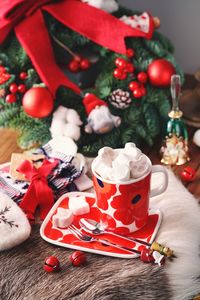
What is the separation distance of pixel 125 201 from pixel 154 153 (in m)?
0.39

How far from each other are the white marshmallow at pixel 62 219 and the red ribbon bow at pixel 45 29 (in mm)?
368

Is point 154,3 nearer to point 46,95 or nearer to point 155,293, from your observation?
point 46,95

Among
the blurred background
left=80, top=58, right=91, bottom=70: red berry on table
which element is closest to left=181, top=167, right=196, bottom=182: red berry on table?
left=80, top=58, right=91, bottom=70: red berry on table

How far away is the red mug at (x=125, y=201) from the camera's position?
2.60ft

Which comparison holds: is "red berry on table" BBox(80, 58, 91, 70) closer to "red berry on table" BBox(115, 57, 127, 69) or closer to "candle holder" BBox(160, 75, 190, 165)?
"red berry on table" BBox(115, 57, 127, 69)

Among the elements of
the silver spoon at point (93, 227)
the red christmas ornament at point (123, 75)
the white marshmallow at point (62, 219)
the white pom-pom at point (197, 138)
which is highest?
the red christmas ornament at point (123, 75)

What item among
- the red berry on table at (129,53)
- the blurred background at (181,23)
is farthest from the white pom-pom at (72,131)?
the blurred background at (181,23)

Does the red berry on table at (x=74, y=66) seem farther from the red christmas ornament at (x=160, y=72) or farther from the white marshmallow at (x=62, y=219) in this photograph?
the white marshmallow at (x=62, y=219)

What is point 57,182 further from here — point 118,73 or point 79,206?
point 118,73

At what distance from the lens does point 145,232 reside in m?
0.84

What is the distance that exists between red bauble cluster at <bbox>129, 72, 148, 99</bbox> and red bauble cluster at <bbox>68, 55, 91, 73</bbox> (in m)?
0.14

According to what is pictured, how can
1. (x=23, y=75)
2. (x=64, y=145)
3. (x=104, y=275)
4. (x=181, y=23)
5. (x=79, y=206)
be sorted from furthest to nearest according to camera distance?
1. (x=181, y=23)
2. (x=23, y=75)
3. (x=64, y=145)
4. (x=79, y=206)
5. (x=104, y=275)

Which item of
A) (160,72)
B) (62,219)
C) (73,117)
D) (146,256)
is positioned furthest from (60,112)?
(146,256)

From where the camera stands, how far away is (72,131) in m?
1.12
